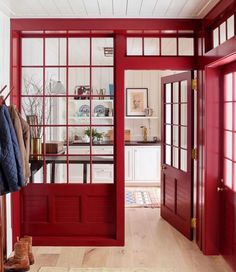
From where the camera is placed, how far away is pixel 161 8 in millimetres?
3777

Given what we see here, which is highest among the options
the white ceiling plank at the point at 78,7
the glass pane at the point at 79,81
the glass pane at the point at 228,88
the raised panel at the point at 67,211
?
the white ceiling plank at the point at 78,7

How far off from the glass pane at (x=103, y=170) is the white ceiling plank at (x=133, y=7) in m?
1.58

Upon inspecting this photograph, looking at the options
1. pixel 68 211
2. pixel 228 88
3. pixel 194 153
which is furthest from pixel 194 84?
pixel 68 211

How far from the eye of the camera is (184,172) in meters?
4.60

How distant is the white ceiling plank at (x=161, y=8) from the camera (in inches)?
141

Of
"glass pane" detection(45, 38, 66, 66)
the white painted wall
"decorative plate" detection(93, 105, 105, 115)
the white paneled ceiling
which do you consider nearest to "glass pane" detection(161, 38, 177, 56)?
the white paneled ceiling

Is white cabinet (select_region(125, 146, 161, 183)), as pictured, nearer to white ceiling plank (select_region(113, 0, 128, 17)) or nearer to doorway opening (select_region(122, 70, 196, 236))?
doorway opening (select_region(122, 70, 196, 236))

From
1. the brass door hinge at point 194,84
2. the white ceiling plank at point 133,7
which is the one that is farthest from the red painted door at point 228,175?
the white ceiling plank at point 133,7

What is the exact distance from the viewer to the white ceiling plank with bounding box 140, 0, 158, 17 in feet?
11.8

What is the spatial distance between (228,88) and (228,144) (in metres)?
0.53

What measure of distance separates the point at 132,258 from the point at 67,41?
2407 millimetres

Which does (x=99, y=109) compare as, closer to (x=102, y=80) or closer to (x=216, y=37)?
(x=102, y=80)

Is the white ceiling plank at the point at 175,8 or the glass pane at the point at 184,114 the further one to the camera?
the glass pane at the point at 184,114

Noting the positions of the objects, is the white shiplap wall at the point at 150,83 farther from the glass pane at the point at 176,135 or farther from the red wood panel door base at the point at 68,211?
the red wood panel door base at the point at 68,211
